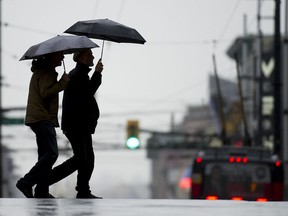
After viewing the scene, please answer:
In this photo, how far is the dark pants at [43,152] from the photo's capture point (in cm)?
1347

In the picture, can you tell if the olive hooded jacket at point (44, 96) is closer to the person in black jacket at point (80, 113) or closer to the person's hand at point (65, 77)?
the person's hand at point (65, 77)

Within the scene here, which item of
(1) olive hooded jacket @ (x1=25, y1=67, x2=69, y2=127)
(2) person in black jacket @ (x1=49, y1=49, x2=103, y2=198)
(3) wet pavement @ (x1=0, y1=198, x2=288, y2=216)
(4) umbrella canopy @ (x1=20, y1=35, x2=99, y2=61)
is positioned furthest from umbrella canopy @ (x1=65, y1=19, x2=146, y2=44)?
(3) wet pavement @ (x1=0, y1=198, x2=288, y2=216)

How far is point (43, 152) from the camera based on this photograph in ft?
44.5

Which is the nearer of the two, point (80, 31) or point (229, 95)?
point (80, 31)

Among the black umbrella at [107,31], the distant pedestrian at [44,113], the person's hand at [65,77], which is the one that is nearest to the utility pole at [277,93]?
the black umbrella at [107,31]

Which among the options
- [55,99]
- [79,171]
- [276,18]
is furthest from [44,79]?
[276,18]

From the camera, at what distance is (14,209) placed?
402 inches

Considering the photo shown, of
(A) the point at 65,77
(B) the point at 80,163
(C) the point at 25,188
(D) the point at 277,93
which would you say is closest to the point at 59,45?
(A) the point at 65,77

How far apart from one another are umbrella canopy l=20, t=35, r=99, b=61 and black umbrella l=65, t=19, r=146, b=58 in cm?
55

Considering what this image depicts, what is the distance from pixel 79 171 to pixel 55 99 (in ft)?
3.05

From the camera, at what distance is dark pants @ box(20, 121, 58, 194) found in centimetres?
1347

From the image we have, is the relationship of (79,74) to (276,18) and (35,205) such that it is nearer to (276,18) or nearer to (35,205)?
(35,205)

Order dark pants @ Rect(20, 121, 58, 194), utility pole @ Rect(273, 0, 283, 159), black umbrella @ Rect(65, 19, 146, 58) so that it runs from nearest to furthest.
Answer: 1. dark pants @ Rect(20, 121, 58, 194)
2. black umbrella @ Rect(65, 19, 146, 58)
3. utility pole @ Rect(273, 0, 283, 159)

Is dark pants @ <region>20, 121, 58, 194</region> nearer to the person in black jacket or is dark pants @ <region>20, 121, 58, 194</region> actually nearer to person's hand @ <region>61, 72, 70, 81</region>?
the person in black jacket
